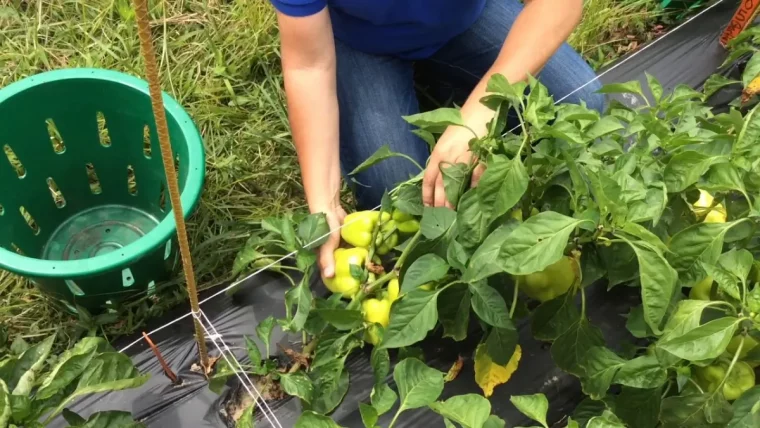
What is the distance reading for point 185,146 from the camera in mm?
1156

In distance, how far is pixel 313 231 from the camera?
3.41 ft

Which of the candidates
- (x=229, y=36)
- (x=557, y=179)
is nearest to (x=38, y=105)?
(x=229, y=36)

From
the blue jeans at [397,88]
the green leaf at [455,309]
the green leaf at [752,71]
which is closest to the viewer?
the green leaf at [455,309]

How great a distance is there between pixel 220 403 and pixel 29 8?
1228 millimetres

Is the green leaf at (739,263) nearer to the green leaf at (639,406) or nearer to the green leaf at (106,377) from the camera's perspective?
the green leaf at (639,406)

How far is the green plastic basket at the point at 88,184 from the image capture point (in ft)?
3.53

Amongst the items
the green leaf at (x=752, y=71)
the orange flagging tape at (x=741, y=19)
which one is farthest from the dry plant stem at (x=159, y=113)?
the orange flagging tape at (x=741, y=19)

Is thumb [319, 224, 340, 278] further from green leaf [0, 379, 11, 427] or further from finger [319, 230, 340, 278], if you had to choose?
green leaf [0, 379, 11, 427]

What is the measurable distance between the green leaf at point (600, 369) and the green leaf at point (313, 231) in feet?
1.41

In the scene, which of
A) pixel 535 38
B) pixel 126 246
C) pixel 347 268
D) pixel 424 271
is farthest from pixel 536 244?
pixel 126 246

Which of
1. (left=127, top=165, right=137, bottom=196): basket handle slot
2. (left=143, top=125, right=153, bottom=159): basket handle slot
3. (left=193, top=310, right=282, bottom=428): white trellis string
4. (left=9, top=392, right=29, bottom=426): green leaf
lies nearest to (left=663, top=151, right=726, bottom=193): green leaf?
(left=193, top=310, right=282, bottom=428): white trellis string

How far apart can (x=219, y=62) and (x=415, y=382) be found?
1095mm

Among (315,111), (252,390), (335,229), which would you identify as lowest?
(252,390)

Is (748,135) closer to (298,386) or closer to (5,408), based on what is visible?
(298,386)
